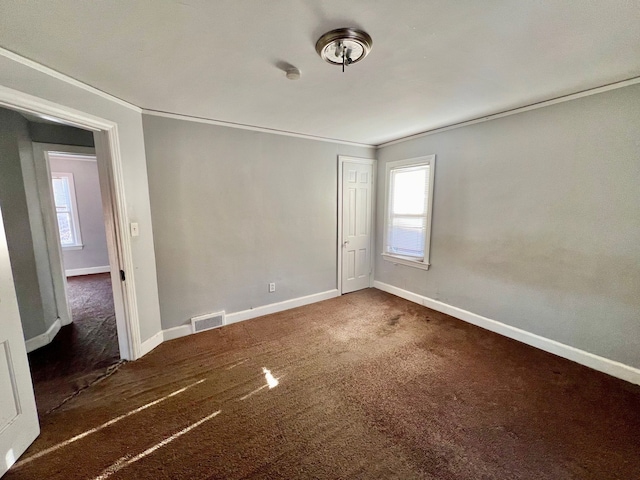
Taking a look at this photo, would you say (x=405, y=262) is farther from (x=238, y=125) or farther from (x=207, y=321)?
(x=238, y=125)

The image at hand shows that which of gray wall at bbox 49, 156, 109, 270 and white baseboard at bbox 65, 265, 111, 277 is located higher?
gray wall at bbox 49, 156, 109, 270

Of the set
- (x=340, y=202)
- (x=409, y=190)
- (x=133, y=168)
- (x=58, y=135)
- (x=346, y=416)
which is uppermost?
(x=58, y=135)

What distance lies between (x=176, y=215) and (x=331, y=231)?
2.06m

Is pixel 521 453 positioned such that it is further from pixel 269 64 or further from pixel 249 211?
pixel 249 211

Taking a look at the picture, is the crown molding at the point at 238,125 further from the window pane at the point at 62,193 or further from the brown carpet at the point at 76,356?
the window pane at the point at 62,193

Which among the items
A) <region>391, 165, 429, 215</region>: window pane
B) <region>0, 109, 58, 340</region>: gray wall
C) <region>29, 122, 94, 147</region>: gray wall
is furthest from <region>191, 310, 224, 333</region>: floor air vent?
<region>391, 165, 429, 215</region>: window pane

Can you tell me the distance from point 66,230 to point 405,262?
6655 mm

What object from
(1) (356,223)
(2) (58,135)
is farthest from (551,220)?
(2) (58,135)

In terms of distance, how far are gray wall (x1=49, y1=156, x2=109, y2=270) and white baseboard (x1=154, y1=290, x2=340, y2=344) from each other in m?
4.15

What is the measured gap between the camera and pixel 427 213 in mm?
3588

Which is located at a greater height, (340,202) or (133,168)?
(133,168)

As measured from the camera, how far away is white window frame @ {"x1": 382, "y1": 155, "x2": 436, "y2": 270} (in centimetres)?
349

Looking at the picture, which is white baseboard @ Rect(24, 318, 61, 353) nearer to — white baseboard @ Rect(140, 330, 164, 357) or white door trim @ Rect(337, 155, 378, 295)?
white baseboard @ Rect(140, 330, 164, 357)

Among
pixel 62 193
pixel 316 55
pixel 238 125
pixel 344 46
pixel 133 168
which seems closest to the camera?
pixel 344 46
